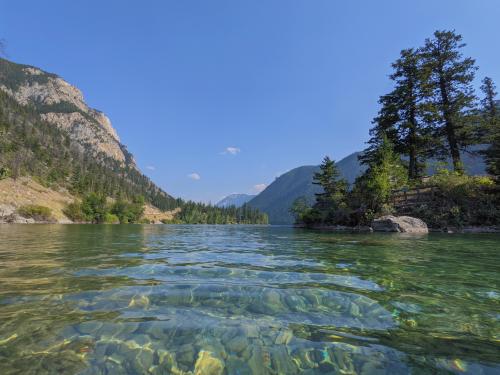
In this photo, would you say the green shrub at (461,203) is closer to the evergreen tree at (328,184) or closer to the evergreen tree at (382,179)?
the evergreen tree at (382,179)

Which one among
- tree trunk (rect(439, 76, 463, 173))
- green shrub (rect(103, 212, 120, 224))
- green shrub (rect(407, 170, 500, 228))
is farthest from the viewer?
green shrub (rect(103, 212, 120, 224))

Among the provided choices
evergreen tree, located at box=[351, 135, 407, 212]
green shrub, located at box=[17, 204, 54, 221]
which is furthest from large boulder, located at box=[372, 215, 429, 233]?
green shrub, located at box=[17, 204, 54, 221]

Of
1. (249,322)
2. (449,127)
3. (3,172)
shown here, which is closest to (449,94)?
(449,127)

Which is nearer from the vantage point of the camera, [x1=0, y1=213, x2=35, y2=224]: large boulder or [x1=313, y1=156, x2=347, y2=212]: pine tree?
[x1=313, y1=156, x2=347, y2=212]: pine tree

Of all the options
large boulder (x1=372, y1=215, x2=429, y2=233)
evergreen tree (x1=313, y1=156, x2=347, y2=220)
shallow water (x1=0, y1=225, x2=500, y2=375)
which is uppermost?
evergreen tree (x1=313, y1=156, x2=347, y2=220)

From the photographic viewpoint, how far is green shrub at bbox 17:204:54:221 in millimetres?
101188

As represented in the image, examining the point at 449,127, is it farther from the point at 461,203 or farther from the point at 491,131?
the point at 461,203

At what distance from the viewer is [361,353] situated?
356 cm

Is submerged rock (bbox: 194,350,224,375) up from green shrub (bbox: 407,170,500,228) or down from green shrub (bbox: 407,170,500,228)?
down

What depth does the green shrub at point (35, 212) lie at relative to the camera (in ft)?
332

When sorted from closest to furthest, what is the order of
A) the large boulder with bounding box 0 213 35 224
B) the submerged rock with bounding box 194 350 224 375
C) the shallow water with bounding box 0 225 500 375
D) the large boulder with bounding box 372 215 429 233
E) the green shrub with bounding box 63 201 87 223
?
the submerged rock with bounding box 194 350 224 375
the shallow water with bounding box 0 225 500 375
the large boulder with bounding box 372 215 429 233
the large boulder with bounding box 0 213 35 224
the green shrub with bounding box 63 201 87 223

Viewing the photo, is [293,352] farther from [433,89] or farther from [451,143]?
[433,89]

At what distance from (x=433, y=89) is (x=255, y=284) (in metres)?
47.1

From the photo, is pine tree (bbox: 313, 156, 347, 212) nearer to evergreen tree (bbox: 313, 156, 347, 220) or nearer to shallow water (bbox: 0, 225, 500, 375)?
evergreen tree (bbox: 313, 156, 347, 220)
